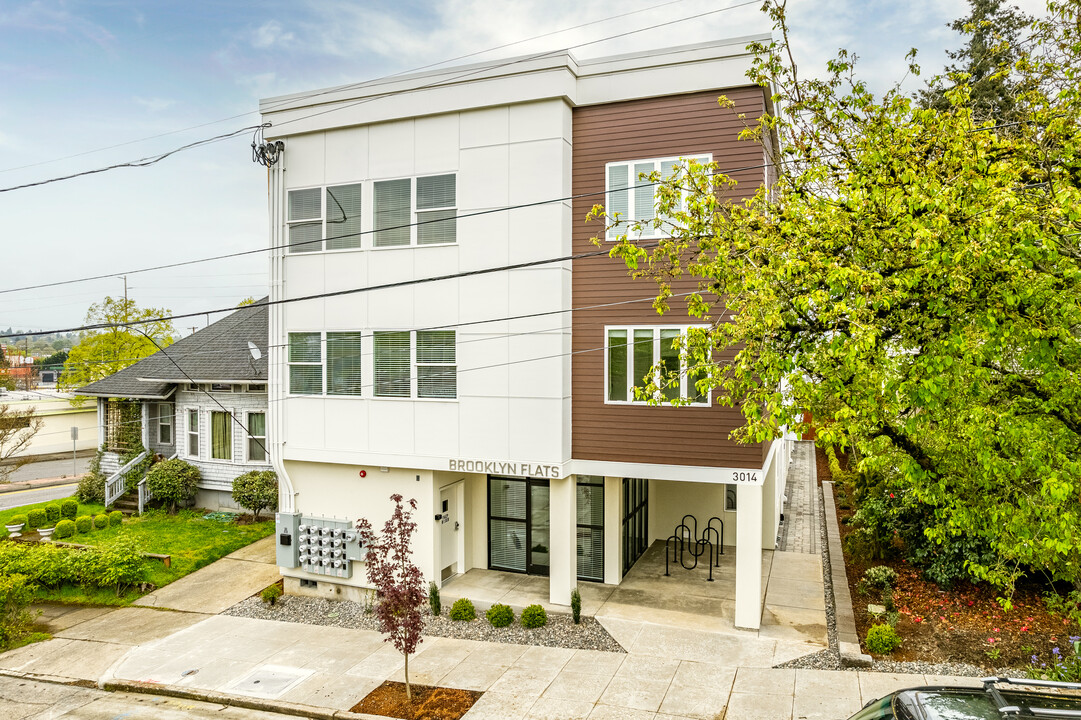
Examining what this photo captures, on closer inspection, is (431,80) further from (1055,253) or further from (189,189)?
(189,189)

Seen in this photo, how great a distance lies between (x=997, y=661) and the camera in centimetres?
1002

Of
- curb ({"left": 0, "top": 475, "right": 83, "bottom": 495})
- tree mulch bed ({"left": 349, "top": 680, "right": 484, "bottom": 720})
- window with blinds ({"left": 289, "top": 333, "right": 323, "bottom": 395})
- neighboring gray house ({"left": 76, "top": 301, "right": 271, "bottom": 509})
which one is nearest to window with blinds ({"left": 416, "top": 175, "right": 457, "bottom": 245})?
window with blinds ({"left": 289, "top": 333, "right": 323, "bottom": 395})

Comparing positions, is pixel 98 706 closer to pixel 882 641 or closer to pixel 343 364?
pixel 343 364

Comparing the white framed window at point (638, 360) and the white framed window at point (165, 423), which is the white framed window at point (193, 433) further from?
the white framed window at point (638, 360)

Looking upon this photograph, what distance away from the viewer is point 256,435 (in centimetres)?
2177

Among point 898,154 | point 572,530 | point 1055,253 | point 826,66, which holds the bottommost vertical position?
point 572,530

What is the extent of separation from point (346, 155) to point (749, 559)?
10999mm

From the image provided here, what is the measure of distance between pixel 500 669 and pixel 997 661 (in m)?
7.44

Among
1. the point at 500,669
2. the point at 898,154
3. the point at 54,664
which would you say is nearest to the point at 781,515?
the point at 500,669

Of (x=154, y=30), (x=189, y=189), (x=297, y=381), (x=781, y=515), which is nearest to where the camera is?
(x=154, y=30)

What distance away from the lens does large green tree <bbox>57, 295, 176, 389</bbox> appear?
36531 mm

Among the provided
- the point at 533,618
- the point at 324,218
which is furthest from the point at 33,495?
the point at 533,618

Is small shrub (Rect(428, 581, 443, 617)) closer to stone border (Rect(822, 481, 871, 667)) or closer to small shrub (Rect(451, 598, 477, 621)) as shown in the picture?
small shrub (Rect(451, 598, 477, 621))

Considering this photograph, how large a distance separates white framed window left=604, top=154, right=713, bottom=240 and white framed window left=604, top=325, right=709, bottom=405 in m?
1.75
